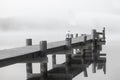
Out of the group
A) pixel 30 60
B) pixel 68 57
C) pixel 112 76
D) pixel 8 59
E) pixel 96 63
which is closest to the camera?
pixel 8 59

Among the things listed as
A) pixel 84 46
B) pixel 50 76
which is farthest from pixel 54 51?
pixel 84 46

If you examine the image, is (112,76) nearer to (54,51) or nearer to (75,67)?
(75,67)

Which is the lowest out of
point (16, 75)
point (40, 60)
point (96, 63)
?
point (16, 75)

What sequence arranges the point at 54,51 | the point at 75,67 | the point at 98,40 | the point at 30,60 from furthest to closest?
the point at 98,40
the point at 75,67
the point at 54,51
the point at 30,60

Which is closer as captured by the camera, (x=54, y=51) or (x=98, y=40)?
(x=54, y=51)

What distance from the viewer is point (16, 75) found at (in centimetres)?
2920

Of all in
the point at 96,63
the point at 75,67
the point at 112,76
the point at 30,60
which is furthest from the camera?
the point at 112,76

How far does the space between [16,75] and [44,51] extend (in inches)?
687

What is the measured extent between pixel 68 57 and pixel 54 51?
493 centimetres

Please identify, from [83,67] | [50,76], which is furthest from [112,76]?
[50,76]

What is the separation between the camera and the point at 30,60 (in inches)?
454

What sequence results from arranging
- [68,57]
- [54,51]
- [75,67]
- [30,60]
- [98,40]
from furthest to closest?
[98,40]
[68,57]
[75,67]
[54,51]
[30,60]

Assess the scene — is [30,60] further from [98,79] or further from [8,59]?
[98,79]

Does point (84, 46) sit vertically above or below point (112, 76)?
above
